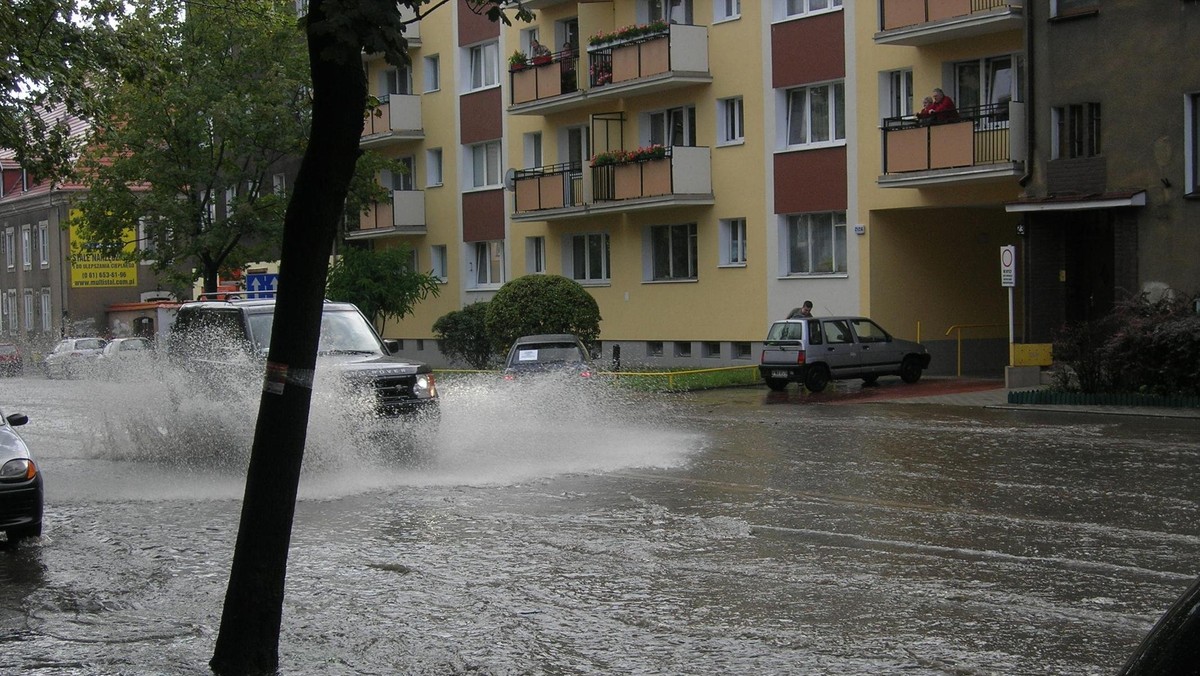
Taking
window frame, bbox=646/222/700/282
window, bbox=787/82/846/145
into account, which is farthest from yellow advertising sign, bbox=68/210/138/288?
window, bbox=787/82/846/145

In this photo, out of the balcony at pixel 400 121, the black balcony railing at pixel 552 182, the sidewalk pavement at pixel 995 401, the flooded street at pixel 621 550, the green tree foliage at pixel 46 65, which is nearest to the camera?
the flooded street at pixel 621 550

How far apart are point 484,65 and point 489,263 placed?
20.9ft

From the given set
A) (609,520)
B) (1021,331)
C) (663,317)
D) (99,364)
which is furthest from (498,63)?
(609,520)

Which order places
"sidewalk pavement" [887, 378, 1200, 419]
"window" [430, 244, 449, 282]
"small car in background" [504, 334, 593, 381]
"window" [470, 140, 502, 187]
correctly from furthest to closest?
"window" [430, 244, 449, 282], "window" [470, 140, 502, 187], "small car in background" [504, 334, 593, 381], "sidewalk pavement" [887, 378, 1200, 419]

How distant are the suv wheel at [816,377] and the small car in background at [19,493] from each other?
19153 millimetres

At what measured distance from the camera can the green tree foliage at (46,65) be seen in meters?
15.9

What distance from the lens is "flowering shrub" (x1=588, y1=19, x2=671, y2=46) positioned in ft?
117

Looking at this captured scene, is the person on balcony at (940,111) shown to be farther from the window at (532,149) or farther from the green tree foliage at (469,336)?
the window at (532,149)

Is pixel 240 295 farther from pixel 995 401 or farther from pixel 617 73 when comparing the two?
pixel 617 73

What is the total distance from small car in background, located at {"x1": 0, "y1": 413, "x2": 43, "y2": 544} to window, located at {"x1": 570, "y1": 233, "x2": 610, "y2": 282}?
29.3 m

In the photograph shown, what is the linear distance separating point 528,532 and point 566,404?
38.9 ft

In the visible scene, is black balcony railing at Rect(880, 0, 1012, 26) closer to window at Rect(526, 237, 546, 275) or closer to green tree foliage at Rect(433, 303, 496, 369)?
green tree foliage at Rect(433, 303, 496, 369)

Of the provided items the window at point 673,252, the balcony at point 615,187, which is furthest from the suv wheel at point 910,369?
the window at point 673,252

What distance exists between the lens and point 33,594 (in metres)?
9.27
